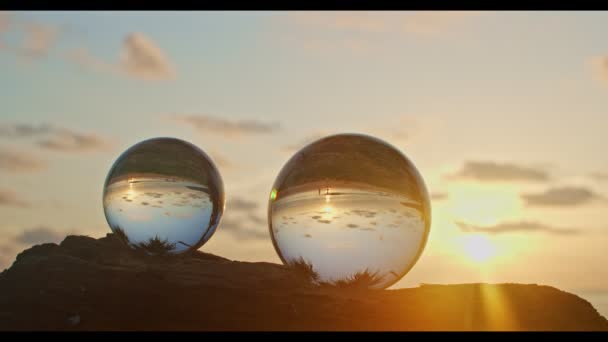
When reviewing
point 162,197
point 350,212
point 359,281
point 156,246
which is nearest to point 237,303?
point 359,281

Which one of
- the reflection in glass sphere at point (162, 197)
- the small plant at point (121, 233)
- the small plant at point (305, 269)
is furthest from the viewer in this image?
the small plant at point (121, 233)

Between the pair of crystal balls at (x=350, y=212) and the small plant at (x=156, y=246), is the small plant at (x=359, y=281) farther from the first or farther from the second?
the small plant at (x=156, y=246)

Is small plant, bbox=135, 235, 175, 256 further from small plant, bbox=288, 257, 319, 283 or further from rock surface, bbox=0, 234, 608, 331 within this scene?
small plant, bbox=288, 257, 319, 283

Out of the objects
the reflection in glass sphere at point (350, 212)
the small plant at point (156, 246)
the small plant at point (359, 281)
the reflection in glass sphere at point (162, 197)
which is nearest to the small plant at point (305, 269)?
the reflection in glass sphere at point (350, 212)

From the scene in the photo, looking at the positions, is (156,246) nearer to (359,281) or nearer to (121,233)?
(121,233)

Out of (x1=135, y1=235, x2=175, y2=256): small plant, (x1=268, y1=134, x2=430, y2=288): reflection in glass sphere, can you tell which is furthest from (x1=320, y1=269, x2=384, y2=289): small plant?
(x1=135, y1=235, x2=175, y2=256): small plant

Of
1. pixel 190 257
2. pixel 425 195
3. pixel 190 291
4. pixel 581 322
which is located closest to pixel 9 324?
pixel 190 291

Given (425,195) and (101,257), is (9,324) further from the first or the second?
(425,195)
